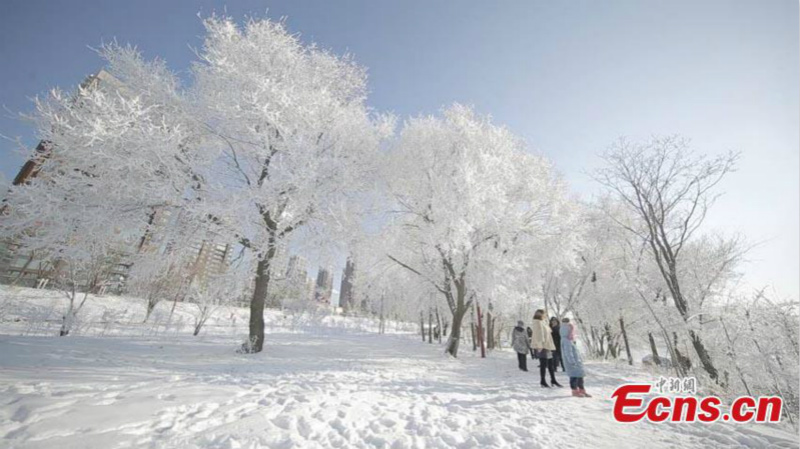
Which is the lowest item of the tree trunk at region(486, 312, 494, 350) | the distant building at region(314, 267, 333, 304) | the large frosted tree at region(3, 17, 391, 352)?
the tree trunk at region(486, 312, 494, 350)

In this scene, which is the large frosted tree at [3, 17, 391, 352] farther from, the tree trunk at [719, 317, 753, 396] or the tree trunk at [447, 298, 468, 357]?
the tree trunk at [719, 317, 753, 396]

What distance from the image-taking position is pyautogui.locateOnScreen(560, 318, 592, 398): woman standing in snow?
21.5 ft

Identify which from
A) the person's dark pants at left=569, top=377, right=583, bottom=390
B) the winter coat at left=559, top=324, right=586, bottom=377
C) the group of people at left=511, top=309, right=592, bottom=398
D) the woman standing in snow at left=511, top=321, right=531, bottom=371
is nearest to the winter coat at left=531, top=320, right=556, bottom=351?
the group of people at left=511, top=309, right=592, bottom=398

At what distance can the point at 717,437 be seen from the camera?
4.18 meters

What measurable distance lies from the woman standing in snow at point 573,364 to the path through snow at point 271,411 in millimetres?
281

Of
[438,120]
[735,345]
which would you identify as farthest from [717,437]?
[438,120]

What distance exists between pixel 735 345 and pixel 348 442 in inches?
393

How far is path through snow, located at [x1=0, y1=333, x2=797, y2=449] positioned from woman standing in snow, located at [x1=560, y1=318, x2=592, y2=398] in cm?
28

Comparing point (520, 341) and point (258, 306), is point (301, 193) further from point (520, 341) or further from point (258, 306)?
point (520, 341)

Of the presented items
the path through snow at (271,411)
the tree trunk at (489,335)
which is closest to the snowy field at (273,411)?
the path through snow at (271,411)

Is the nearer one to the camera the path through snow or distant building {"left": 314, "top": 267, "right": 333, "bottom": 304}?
the path through snow

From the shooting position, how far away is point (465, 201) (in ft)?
33.8

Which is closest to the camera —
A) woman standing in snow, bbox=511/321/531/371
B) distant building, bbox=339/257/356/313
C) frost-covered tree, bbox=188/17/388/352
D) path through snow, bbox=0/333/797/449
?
path through snow, bbox=0/333/797/449

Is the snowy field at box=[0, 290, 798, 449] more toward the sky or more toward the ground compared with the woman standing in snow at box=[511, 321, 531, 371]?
more toward the ground
